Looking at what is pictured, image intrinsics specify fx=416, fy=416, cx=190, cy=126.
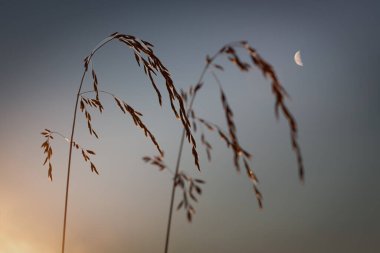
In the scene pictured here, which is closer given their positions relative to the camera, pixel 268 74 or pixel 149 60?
pixel 268 74

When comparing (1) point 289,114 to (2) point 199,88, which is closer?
(1) point 289,114

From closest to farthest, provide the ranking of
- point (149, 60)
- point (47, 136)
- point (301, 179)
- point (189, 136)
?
point (301, 179) < point (189, 136) < point (149, 60) < point (47, 136)

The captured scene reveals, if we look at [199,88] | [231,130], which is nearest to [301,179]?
[231,130]

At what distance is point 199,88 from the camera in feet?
2.30

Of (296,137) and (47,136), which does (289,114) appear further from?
(47,136)

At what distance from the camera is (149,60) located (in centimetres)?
98

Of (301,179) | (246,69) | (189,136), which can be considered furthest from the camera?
(189,136)

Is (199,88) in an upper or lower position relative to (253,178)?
upper

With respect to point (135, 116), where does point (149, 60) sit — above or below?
above

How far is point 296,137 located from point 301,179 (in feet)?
0.18

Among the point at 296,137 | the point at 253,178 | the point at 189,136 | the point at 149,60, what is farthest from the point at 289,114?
the point at 149,60

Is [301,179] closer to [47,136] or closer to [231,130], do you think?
[231,130]

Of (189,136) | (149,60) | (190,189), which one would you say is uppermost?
(149,60)

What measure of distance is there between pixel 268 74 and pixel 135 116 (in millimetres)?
546
